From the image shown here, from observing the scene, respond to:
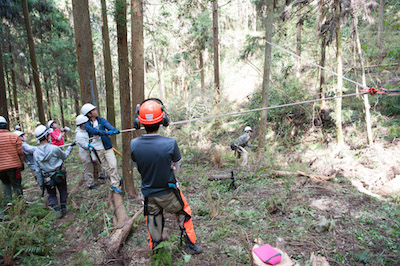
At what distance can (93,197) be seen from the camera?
549 cm

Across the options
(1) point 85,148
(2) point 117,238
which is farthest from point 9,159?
(2) point 117,238

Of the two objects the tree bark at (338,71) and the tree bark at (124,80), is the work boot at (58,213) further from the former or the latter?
the tree bark at (338,71)

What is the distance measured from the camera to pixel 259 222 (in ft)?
14.2

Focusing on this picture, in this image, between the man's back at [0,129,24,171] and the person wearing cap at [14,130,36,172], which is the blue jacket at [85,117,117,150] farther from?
the person wearing cap at [14,130,36,172]

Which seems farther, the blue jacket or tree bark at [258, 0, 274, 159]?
tree bark at [258, 0, 274, 159]

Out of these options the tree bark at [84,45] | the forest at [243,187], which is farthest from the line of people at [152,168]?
the tree bark at [84,45]

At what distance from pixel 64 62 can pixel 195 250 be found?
1774 centimetres

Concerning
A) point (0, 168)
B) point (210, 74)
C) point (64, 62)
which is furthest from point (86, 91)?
point (210, 74)

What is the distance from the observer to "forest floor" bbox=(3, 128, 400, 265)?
333 cm

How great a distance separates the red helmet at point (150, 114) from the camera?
9.23 feet

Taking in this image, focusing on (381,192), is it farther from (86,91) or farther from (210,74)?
(210,74)

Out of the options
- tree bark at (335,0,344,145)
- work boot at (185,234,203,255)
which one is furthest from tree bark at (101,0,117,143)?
tree bark at (335,0,344,145)

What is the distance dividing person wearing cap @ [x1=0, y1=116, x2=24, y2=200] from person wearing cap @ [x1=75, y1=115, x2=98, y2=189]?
1.18 meters

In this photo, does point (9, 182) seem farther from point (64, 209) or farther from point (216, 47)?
point (216, 47)
